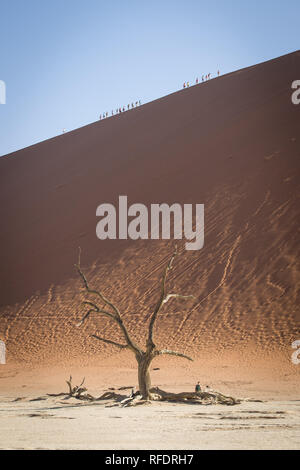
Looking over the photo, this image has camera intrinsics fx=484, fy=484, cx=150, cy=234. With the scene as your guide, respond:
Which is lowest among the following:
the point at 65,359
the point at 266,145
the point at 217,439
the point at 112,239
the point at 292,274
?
the point at 65,359

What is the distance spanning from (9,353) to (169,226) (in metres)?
10.1

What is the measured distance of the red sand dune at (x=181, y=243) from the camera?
1886 centimetres

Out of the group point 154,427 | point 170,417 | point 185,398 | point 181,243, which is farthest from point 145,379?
point 181,243

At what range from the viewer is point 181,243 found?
23.5m

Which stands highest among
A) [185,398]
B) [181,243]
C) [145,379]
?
[181,243]

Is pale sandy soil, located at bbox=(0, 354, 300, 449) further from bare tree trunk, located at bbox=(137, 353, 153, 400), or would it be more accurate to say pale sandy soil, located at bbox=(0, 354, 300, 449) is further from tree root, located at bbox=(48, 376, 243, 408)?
bare tree trunk, located at bbox=(137, 353, 153, 400)

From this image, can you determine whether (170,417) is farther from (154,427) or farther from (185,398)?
(185,398)

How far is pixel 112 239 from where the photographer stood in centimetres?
2684

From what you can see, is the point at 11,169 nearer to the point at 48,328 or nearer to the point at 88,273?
the point at 88,273

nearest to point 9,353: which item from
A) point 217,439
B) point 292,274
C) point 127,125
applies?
point 292,274

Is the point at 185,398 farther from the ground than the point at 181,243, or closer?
closer

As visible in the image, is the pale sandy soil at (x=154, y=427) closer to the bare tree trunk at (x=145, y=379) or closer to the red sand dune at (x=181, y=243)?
the bare tree trunk at (x=145, y=379)

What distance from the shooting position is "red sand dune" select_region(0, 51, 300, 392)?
61.9ft
